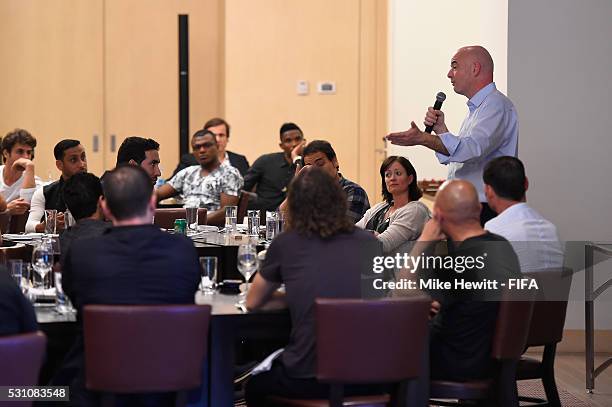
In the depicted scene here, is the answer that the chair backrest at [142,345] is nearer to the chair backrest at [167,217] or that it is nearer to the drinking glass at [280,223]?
the drinking glass at [280,223]

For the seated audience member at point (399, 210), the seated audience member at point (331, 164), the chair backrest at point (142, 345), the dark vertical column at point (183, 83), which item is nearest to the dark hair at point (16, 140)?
the seated audience member at point (331, 164)

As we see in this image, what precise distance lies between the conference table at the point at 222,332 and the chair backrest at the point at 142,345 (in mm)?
348

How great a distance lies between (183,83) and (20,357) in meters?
8.92

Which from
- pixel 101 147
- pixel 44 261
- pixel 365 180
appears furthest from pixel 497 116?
pixel 101 147

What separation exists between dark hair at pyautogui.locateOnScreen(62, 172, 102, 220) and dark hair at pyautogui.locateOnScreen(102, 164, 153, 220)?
847 millimetres

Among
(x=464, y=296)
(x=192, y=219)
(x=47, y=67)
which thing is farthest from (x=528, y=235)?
(x=47, y=67)

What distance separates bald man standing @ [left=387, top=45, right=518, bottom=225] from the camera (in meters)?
5.96

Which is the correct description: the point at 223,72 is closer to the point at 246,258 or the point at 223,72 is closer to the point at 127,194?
the point at 246,258

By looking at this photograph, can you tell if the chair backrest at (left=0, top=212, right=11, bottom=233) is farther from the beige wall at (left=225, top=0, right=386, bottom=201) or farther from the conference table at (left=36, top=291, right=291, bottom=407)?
the beige wall at (left=225, top=0, right=386, bottom=201)

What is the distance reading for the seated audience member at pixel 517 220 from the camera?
511 centimetres

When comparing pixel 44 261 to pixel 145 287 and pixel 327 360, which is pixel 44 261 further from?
pixel 327 360

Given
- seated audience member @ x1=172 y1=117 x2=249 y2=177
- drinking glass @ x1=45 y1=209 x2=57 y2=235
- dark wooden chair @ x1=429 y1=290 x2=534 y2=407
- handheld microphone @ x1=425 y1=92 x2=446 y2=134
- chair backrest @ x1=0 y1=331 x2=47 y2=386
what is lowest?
dark wooden chair @ x1=429 y1=290 x2=534 y2=407

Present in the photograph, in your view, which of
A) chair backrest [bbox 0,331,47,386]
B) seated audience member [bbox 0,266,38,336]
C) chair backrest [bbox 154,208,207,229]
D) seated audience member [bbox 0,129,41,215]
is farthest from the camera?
seated audience member [bbox 0,129,41,215]

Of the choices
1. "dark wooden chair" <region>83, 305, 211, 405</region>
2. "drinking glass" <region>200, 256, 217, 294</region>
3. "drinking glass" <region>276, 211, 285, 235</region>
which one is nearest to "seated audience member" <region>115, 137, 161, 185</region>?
"drinking glass" <region>276, 211, 285, 235</region>
